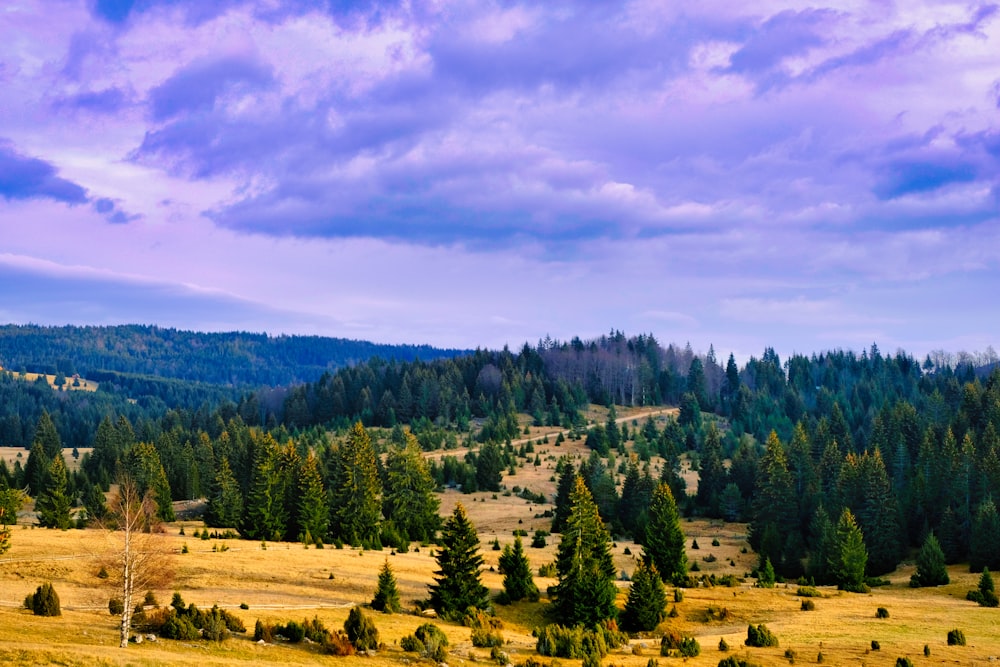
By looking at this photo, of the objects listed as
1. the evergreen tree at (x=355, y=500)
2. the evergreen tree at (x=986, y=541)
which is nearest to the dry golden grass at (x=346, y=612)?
the evergreen tree at (x=986, y=541)

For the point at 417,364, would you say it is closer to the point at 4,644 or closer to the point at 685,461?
the point at 685,461

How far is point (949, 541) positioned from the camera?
75.2 m

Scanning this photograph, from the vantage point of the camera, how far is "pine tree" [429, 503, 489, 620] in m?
46.3

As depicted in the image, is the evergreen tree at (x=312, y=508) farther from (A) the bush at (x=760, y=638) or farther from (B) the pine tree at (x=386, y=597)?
(A) the bush at (x=760, y=638)

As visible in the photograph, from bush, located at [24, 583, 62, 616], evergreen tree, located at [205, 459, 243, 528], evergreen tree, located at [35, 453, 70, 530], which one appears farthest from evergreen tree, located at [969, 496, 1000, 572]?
evergreen tree, located at [35, 453, 70, 530]

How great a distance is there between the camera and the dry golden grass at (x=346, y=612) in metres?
32.5

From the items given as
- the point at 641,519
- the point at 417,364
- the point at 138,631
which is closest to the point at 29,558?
the point at 138,631

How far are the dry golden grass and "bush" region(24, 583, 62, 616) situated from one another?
1.64 feet

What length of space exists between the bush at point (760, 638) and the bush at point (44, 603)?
3460 centimetres

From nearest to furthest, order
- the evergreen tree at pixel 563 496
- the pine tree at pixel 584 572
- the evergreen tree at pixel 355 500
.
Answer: the pine tree at pixel 584 572 → the evergreen tree at pixel 355 500 → the evergreen tree at pixel 563 496

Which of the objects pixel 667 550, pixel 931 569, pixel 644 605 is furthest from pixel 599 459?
pixel 644 605

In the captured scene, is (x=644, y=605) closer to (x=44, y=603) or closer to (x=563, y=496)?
(x=44, y=603)

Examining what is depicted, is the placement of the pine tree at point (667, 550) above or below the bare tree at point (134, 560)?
below

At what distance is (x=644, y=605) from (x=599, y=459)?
57.5 m
